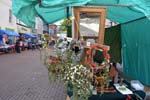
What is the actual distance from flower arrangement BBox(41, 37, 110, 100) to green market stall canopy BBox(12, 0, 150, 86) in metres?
0.89

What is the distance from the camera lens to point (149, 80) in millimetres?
9727

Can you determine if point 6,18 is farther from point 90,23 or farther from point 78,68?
point 78,68

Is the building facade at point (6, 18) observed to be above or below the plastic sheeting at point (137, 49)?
above

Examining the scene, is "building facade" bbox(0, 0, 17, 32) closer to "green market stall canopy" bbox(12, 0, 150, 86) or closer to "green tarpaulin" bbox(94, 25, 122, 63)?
"green tarpaulin" bbox(94, 25, 122, 63)

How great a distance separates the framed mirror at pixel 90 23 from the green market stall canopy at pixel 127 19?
0.21m

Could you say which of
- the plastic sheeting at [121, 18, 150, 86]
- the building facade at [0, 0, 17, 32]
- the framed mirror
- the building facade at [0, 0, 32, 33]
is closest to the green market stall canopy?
the plastic sheeting at [121, 18, 150, 86]

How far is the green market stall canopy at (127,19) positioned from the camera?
6.40 metres

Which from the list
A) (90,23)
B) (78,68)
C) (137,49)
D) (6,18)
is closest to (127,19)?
(137,49)

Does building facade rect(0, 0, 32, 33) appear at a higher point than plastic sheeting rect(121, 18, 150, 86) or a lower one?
higher

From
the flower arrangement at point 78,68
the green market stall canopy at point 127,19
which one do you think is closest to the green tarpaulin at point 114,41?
the green market stall canopy at point 127,19

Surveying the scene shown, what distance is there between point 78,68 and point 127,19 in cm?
582

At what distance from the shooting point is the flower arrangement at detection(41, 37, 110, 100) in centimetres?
569

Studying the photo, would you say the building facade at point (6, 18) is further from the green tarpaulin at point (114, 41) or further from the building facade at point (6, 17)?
the green tarpaulin at point (114, 41)

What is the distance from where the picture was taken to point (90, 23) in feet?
24.3
